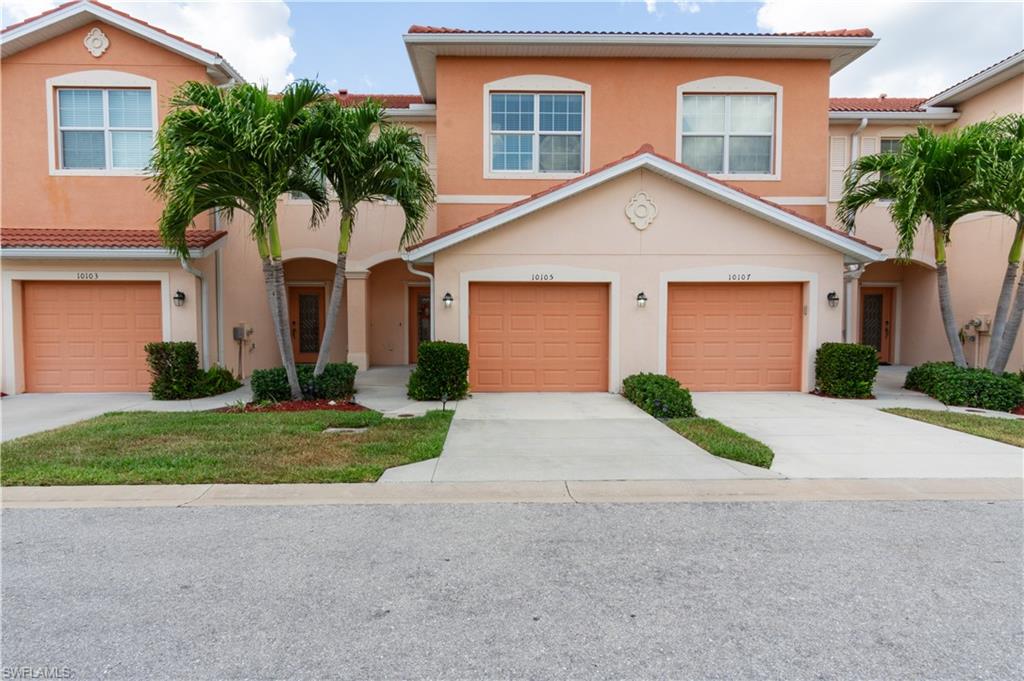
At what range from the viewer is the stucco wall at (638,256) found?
11195 mm

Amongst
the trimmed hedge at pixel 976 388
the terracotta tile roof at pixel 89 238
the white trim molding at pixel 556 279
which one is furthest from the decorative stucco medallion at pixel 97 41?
the trimmed hedge at pixel 976 388

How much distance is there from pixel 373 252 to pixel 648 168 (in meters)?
7.27

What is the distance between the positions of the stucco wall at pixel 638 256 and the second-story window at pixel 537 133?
235cm

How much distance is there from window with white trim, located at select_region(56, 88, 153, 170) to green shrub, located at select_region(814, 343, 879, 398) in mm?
14823

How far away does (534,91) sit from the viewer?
13.0 m

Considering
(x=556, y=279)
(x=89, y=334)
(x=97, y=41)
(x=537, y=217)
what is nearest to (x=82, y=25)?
(x=97, y=41)

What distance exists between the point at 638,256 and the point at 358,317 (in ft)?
25.0

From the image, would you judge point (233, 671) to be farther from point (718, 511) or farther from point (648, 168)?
point (648, 168)

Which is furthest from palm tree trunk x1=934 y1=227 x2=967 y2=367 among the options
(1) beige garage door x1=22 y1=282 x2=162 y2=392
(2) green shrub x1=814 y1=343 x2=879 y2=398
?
(1) beige garage door x1=22 y1=282 x2=162 y2=392

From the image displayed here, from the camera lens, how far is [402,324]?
16.5 meters

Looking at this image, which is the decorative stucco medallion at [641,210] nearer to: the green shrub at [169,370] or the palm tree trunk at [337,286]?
the palm tree trunk at [337,286]

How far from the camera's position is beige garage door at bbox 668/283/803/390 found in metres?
11.6

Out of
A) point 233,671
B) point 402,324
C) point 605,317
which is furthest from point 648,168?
point 233,671

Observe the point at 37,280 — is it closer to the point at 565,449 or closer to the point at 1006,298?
the point at 565,449
